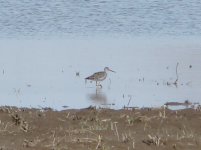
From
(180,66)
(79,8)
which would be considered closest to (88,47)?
(180,66)

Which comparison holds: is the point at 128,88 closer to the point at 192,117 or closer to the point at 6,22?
the point at 192,117

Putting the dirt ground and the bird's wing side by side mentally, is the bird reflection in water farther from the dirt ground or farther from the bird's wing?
the dirt ground

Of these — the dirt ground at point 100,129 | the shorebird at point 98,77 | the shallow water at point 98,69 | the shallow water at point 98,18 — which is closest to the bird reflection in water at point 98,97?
the shallow water at point 98,69

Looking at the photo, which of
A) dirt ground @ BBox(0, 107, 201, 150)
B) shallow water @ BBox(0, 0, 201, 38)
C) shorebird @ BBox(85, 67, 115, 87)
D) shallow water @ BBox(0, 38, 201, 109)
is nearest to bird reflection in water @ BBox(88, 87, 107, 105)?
shallow water @ BBox(0, 38, 201, 109)

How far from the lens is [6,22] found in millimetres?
22688

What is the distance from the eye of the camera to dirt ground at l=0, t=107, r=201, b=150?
26.8 ft

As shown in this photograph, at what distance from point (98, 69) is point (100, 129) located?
270 inches

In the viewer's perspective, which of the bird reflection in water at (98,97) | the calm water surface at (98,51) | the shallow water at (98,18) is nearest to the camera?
the bird reflection in water at (98,97)

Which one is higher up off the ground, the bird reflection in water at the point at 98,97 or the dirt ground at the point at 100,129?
the dirt ground at the point at 100,129

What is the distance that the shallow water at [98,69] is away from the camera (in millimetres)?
12797

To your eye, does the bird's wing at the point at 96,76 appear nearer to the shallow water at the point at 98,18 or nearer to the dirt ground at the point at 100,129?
the dirt ground at the point at 100,129

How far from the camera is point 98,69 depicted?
15938mm

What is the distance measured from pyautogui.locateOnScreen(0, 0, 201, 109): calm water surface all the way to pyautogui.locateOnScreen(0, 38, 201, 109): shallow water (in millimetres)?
16

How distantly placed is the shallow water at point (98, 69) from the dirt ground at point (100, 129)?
6.08ft
